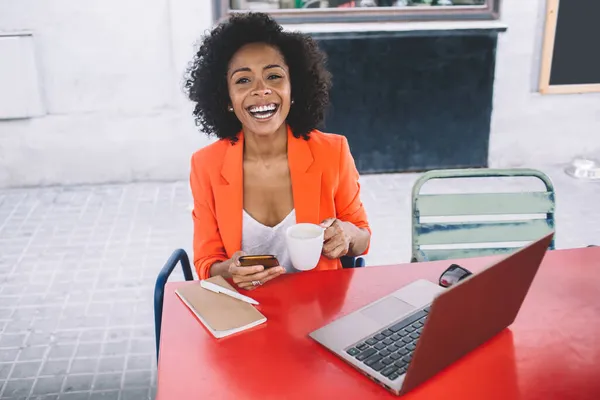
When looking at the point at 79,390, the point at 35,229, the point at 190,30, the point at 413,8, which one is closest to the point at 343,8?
the point at 413,8

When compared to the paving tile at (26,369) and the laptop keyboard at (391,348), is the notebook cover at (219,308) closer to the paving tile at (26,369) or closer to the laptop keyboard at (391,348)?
the laptop keyboard at (391,348)

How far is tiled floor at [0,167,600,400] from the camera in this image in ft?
8.94

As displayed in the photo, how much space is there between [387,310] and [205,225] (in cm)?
70

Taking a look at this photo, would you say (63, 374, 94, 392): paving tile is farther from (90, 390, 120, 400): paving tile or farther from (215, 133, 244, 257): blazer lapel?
(215, 133, 244, 257): blazer lapel

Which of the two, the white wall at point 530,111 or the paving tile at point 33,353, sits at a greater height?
the white wall at point 530,111

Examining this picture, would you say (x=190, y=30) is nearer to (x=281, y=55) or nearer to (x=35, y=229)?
(x=35, y=229)

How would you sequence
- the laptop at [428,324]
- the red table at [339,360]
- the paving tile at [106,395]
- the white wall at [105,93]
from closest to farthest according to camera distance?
the laptop at [428,324] < the red table at [339,360] < the paving tile at [106,395] < the white wall at [105,93]

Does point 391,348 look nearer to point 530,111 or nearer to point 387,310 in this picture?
point 387,310

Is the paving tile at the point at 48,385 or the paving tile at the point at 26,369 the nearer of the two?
the paving tile at the point at 48,385

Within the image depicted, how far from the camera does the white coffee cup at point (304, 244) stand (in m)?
1.57

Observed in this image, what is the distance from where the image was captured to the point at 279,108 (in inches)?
78.6

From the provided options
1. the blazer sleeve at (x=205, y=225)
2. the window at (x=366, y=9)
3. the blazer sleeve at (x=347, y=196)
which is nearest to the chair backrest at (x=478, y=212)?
the blazer sleeve at (x=347, y=196)

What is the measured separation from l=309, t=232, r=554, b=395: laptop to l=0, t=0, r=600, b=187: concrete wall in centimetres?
375

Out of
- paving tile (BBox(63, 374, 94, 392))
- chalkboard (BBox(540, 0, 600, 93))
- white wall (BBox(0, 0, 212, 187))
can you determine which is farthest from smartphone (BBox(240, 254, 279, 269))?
chalkboard (BBox(540, 0, 600, 93))
